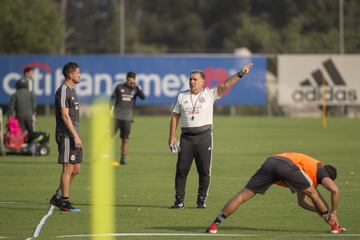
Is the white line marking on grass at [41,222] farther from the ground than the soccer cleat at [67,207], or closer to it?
closer to it

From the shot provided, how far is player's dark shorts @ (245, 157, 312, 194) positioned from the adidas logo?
37.9 m

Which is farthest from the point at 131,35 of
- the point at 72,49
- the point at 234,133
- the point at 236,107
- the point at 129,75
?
the point at 129,75

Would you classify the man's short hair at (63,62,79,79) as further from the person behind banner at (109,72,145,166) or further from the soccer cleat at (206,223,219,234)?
the person behind banner at (109,72,145,166)

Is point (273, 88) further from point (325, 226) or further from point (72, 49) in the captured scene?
point (325, 226)

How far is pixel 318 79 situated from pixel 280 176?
3839 cm

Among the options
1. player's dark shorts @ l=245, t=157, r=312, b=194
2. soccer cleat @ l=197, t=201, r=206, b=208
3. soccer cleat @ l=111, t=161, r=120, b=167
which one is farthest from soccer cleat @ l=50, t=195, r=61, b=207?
soccer cleat @ l=111, t=161, r=120, b=167

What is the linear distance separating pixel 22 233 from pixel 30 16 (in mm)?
49676

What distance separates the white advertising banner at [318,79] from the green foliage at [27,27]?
1678 centimetres

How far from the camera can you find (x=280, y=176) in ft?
40.2

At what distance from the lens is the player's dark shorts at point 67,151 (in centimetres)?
1484

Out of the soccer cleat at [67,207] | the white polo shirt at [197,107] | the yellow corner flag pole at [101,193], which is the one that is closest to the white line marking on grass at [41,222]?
the soccer cleat at [67,207]

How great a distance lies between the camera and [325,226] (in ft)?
43.0

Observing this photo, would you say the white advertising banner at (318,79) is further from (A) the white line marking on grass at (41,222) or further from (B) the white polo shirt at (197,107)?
(A) the white line marking on grass at (41,222)

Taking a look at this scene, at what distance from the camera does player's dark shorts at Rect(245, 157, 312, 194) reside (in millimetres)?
12164
